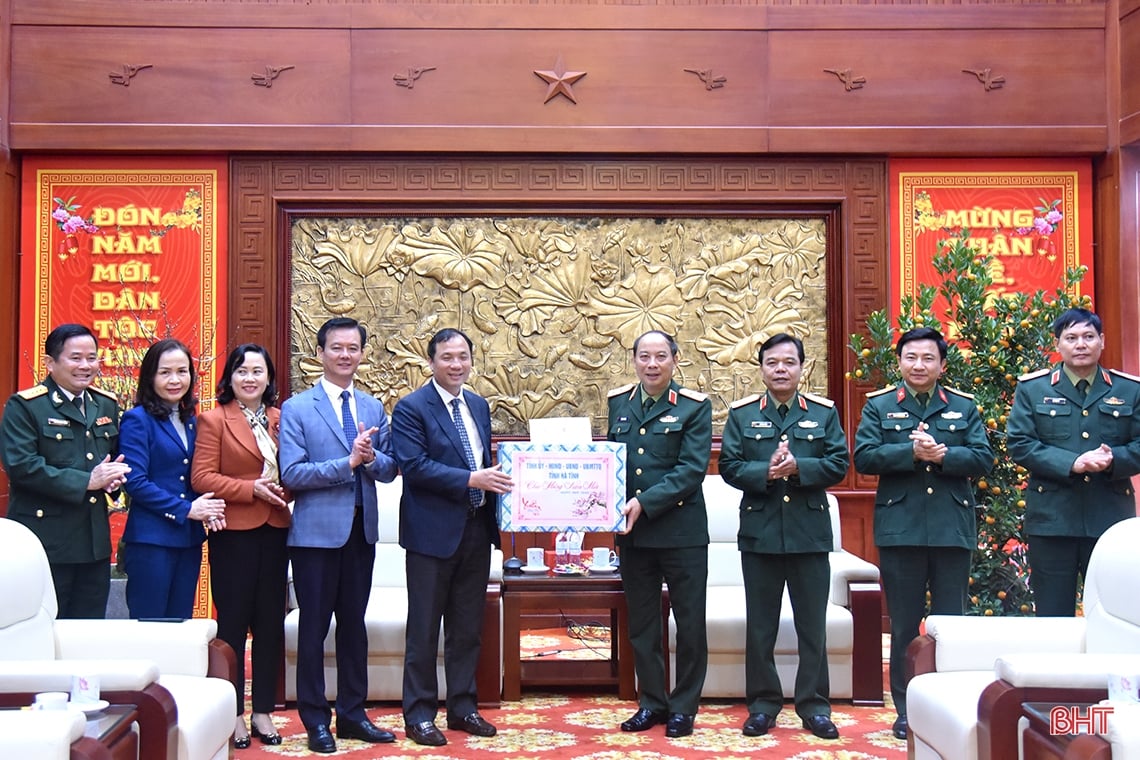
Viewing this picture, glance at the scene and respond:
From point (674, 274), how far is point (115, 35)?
129 inches

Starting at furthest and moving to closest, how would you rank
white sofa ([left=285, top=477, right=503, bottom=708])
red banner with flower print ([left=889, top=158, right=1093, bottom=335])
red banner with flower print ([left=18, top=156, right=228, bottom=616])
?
red banner with flower print ([left=889, top=158, right=1093, bottom=335]) < red banner with flower print ([left=18, top=156, right=228, bottom=616]) < white sofa ([left=285, top=477, right=503, bottom=708])

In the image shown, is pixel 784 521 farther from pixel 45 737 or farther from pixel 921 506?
pixel 45 737

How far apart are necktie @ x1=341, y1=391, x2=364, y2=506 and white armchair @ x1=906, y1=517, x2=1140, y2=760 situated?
6.01 feet

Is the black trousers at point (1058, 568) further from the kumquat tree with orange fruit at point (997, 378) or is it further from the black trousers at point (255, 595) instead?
the black trousers at point (255, 595)

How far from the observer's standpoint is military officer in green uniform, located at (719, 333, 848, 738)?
3.70 metres

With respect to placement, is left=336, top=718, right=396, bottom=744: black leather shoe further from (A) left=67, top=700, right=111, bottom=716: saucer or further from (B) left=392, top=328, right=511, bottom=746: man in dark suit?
(A) left=67, top=700, right=111, bottom=716: saucer

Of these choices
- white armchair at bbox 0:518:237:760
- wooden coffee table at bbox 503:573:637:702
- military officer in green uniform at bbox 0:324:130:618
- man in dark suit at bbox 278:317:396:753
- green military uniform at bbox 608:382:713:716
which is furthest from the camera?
wooden coffee table at bbox 503:573:637:702

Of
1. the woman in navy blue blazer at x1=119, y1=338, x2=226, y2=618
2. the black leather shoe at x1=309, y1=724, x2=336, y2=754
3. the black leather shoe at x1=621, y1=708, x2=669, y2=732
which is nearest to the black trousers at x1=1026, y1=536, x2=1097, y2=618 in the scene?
the black leather shoe at x1=621, y1=708, x2=669, y2=732

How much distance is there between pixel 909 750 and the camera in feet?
10.2

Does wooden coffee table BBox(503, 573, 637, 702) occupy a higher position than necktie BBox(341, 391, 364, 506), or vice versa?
necktie BBox(341, 391, 364, 506)

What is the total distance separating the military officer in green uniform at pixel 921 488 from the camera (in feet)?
11.9

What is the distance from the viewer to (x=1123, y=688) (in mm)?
2219

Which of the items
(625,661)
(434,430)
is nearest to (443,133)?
(434,430)

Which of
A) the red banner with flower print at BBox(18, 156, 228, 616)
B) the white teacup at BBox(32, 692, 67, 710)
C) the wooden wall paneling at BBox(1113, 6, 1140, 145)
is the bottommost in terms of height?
the white teacup at BBox(32, 692, 67, 710)
